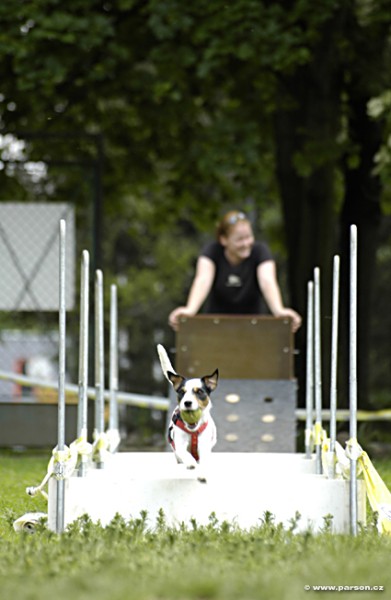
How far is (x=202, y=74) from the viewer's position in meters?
14.8

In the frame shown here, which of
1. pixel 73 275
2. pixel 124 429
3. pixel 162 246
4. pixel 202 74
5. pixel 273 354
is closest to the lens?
pixel 273 354

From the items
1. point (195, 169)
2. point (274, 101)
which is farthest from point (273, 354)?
point (195, 169)

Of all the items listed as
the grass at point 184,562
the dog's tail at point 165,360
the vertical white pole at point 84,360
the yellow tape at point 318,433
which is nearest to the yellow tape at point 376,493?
the grass at point 184,562

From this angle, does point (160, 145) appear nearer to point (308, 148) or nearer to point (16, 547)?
point (308, 148)

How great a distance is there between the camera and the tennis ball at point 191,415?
7582mm

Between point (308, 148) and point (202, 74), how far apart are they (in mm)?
1680

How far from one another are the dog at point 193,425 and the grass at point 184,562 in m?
0.39

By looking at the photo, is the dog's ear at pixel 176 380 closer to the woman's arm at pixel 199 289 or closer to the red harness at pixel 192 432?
the red harness at pixel 192 432

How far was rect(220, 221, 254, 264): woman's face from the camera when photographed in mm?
10969

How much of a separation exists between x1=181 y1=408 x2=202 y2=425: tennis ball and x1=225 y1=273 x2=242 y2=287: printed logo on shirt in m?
3.59

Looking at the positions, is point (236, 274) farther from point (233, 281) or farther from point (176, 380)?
point (176, 380)

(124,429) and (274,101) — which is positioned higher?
(274,101)

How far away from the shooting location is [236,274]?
36.6 ft

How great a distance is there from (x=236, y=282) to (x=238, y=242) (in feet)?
1.12
